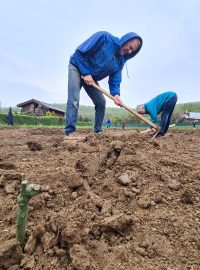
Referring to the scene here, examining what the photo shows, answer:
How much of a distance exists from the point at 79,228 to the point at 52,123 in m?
33.2

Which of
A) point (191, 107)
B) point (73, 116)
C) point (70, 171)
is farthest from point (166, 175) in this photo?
point (191, 107)

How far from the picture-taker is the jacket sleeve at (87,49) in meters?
4.33

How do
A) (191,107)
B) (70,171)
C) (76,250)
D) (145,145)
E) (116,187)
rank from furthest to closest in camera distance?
(191,107) < (145,145) < (70,171) < (116,187) < (76,250)

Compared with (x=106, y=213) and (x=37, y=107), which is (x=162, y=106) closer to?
(x=106, y=213)

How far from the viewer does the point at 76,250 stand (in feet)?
5.15

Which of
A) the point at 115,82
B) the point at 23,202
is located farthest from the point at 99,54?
the point at 23,202

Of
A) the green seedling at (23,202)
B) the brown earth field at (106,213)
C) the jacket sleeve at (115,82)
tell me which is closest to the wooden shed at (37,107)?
the jacket sleeve at (115,82)

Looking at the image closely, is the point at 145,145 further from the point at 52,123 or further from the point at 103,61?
the point at 52,123

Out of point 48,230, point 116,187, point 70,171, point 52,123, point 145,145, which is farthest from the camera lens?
point 52,123

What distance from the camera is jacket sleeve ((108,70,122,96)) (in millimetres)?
5007

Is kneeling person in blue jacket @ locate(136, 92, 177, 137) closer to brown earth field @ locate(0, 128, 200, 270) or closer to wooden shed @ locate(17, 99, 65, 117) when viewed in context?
brown earth field @ locate(0, 128, 200, 270)

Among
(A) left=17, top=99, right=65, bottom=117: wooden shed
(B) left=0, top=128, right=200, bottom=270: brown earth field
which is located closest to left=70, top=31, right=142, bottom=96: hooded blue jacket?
(B) left=0, top=128, right=200, bottom=270: brown earth field

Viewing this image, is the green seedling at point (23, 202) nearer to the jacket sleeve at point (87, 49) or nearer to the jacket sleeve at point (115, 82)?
the jacket sleeve at point (87, 49)

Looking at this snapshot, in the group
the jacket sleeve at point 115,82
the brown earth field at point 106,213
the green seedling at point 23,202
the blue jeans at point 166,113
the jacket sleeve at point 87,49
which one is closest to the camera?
the green seedling at point 23,202
